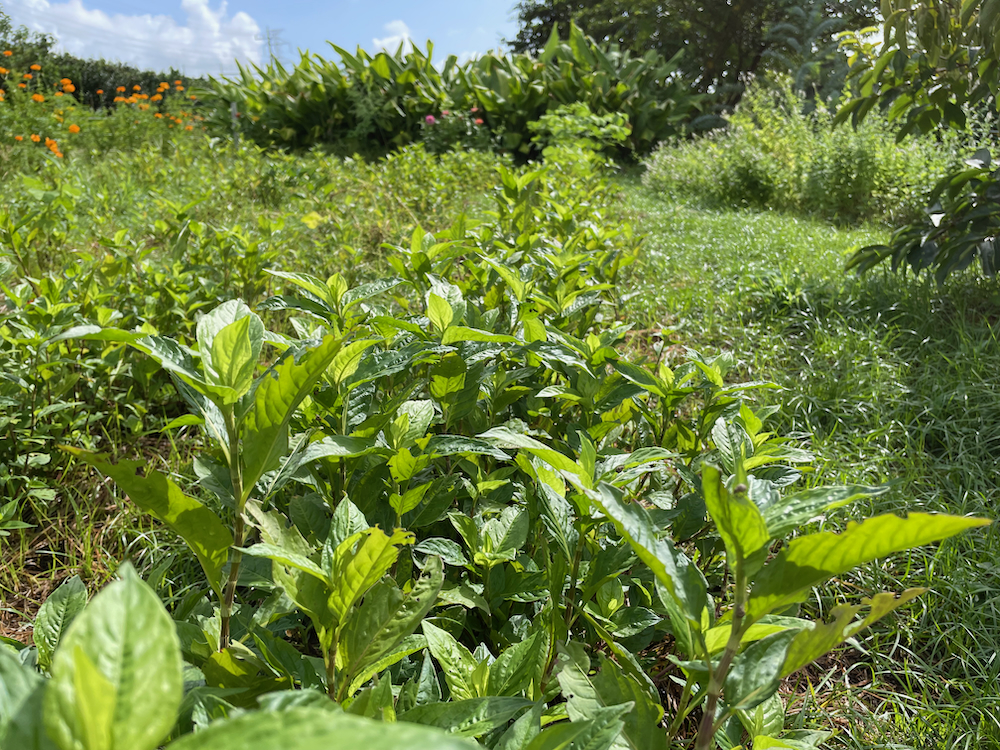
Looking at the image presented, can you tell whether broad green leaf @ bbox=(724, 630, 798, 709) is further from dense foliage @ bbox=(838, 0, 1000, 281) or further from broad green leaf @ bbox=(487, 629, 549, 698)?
dense foliage @ bbox=(838, 0, 1000, 281)

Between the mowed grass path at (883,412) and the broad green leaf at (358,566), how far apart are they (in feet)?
2.03

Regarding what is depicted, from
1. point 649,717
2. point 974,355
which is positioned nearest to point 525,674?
point 649,717

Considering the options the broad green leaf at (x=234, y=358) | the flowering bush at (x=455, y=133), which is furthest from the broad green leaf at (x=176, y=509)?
the flowering bush at (x=455, y=133)

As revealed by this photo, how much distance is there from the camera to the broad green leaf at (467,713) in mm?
656

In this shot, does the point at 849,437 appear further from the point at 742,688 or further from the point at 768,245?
the point at 768,245

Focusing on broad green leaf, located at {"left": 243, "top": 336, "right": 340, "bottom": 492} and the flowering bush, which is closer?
broad green leaf, located at {"left": 243, "top": 336, "right": 340, "bottom": 492}

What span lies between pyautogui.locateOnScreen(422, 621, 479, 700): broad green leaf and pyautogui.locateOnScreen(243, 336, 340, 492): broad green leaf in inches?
11.0

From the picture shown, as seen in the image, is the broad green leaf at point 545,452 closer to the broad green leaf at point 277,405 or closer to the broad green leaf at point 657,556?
the broad green leaf at point 657,556

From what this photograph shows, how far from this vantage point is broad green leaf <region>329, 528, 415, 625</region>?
0.64m

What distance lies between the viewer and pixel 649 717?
794 mm

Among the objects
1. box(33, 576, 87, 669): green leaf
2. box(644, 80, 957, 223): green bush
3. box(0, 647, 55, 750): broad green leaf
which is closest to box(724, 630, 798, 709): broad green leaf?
box(0, 647, 55, 750): broad green leaf

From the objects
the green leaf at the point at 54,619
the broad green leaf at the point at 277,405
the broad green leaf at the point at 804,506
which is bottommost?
the green leaf at the point at 54,619

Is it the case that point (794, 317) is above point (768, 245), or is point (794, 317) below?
below

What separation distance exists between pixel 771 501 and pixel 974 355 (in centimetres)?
273
